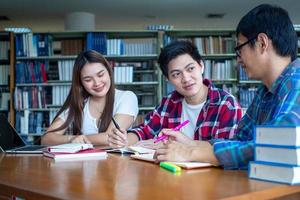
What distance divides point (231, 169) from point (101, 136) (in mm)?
957

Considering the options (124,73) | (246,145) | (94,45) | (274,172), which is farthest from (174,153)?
(94,45)

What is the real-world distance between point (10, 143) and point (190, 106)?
2.89 feet

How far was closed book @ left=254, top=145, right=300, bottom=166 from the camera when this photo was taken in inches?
35.2

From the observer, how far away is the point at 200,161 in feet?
3.81

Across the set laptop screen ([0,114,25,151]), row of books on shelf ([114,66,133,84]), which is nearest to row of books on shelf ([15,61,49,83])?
row of books on shelf ([114,66,133,84])

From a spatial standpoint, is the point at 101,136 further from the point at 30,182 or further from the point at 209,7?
the point at 209,7

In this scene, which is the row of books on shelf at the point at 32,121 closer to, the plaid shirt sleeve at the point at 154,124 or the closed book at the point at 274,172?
the plaid shirt sleeve at the point at 154,124

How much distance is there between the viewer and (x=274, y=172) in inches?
36.6

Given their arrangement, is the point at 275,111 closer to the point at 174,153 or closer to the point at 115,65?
the point at 174,153

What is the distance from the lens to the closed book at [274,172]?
90cm

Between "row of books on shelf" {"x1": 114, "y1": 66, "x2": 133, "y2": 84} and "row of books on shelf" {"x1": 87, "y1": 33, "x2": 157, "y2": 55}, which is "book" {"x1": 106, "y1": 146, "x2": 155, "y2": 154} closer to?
"row of books on shelf" {"x1": 114, "y1": 66, "x2": 133, "y2": 84}

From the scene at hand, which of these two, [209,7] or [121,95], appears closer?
[121,95]

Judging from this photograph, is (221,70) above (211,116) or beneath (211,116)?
above

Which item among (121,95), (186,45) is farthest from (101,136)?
(186,45)
